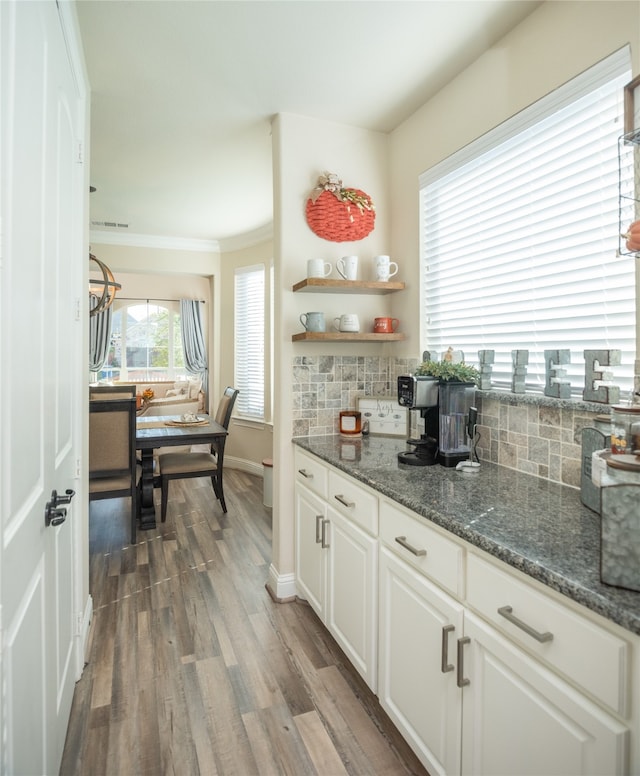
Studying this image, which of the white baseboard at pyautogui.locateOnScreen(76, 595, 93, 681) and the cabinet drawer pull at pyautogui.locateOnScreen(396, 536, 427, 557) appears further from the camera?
the white baseboard at pyautogui.locateOnScreen(76, 595, 93, 681)

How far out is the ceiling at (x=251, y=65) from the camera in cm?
183

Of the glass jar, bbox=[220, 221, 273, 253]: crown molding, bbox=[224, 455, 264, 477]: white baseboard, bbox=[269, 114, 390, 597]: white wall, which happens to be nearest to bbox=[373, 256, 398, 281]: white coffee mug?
bbox=[269, 114, 390, 597]: white wall

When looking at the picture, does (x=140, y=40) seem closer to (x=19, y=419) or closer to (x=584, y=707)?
(x=19, y=419)

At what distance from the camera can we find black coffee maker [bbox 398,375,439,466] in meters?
1.94

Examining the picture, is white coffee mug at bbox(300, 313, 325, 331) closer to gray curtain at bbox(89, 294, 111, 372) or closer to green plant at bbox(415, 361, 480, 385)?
green plant at bbox(415, 361, 480, 385)

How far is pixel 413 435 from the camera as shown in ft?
8.38

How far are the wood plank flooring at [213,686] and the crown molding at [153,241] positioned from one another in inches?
144

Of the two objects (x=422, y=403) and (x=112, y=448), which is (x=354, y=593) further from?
(x=112, y=448)

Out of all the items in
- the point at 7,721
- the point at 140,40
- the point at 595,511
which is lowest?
the point at 7,721

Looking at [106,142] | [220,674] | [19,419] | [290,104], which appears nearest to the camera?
[19,419]

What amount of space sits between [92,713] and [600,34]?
3.02 metres

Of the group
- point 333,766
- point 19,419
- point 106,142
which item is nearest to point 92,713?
point 333,766

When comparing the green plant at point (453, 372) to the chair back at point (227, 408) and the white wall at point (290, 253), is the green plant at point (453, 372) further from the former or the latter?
the chair back at point (227, 408)

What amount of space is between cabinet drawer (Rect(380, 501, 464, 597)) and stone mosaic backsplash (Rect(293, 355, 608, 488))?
0.62 meters
